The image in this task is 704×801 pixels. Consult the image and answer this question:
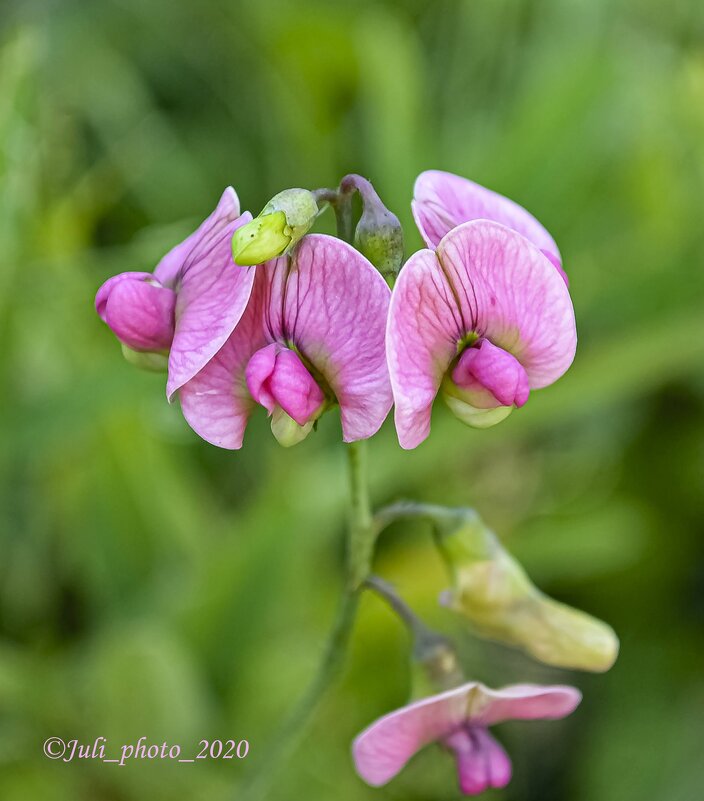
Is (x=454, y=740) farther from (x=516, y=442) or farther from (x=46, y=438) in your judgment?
(x=516, y=442)

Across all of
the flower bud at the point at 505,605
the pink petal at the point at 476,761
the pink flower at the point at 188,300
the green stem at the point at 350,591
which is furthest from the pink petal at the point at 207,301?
the pink petal at the point at 476,761

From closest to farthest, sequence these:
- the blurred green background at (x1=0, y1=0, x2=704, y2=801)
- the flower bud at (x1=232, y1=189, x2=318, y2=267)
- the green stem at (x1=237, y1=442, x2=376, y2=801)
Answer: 1. the flower bud at (x1=232, y1=189, x2=318, y2=267)
2. the green stem at (x1=237, y1=442, x2=376, y2=801)
3. the blurred green background at (x1=0, y1=0, x2=704, y2=801)

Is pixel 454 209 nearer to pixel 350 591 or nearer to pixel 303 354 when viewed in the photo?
pixel 303 354

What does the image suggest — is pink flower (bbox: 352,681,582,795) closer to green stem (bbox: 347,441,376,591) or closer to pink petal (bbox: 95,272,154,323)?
green stem (bbox: 347,441,376,591)

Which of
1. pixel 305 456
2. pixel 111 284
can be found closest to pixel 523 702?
pixel 111 284

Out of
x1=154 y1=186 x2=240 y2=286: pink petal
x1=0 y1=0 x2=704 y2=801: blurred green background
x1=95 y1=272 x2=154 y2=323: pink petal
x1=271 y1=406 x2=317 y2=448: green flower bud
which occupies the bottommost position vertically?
x1=0 y1=0 x2=704 y2=801: blurred green background

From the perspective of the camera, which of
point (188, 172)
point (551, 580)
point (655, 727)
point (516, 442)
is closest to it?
point (655, 727)

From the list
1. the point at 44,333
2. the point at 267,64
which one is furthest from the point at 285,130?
the point at 44,333

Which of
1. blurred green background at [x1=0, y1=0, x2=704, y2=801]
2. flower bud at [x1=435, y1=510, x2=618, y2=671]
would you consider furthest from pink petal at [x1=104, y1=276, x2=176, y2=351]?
blurred green background at [x1=0, y1=0, x2=704, y2=801]
